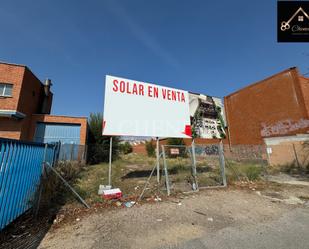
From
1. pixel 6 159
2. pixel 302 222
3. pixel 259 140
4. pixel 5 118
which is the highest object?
pixel 5 118

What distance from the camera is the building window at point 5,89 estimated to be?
1391cm

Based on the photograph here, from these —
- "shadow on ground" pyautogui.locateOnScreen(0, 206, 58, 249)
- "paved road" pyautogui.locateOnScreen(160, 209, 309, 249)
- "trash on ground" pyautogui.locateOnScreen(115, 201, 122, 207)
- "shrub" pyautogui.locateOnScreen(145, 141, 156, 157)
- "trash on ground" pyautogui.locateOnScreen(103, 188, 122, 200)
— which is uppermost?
"shrub" pyautogui.locateOnScreen(145, 141, 156, 157)

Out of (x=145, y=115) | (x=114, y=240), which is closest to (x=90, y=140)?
(x=145, y=115)

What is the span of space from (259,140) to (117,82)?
19.7m

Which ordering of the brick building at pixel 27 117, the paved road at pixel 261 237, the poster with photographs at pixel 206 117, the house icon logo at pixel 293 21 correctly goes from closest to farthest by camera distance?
the paved road at pixel 261 237 → the house icon logo at pixel 293 21 → the poster with photographs at pixel 206 117 → the brick building at pixel 27 117

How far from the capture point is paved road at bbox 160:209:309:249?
3.17 m

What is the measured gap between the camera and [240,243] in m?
3.25

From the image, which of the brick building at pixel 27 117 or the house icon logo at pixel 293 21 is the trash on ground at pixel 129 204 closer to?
the house icon logo at pixel 293 21

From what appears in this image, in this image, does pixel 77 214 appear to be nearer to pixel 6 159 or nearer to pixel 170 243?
pixel 6 159

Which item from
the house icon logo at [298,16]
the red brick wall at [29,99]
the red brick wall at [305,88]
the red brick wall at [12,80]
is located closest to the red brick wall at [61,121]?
the red brick wall at [29,99]

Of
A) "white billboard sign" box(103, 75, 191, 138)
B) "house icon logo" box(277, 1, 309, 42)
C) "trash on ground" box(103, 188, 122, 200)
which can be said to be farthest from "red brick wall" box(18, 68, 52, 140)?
"house icon logo" box(277, 1, 309, 42)

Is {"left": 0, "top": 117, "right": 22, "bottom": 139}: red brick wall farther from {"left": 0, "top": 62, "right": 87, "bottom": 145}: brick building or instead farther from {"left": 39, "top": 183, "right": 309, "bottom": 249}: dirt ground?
{"left": 39, "top": 183, "right": 309, "bottom": 249}: dirt ground

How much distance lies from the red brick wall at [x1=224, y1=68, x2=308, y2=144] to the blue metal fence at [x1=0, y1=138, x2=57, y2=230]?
2162cm

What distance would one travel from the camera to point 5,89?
1403 cm
